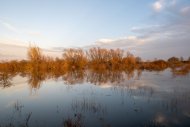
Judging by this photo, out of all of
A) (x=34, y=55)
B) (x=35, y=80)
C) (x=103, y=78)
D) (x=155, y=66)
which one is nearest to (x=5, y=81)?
(x=35, y=80)

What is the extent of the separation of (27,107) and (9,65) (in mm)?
30957

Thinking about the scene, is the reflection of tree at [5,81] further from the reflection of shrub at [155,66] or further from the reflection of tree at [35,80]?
the reflection of shrub at [155,66]

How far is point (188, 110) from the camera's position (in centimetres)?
724

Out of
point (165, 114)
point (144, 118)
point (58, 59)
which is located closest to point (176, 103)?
point (165, 114)

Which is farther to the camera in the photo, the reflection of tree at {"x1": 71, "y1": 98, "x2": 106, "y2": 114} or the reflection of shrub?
the reflection of shrub

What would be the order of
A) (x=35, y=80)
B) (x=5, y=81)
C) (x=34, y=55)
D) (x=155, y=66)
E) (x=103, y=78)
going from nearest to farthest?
(x=5, y=81) → (x=35, y=80) → (x=103, y=78) → (x=34, y=55) → (x=155, y=66)

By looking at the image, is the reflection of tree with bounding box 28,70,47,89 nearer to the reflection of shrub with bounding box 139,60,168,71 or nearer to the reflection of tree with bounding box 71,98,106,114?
the reflection of tree with bounding box 71,98,106,114

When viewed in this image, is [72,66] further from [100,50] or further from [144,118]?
[144,118]

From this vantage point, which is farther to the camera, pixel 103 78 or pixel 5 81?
pixel 103 78

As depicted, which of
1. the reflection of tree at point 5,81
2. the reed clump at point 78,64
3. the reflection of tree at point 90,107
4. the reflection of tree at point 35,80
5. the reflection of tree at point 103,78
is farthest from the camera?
the reed clump at point 78,64

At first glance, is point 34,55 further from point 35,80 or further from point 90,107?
point 90,107

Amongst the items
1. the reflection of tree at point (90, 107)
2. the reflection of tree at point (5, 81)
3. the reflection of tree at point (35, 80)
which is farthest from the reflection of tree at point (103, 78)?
the reflection of tree at point (90, 107)

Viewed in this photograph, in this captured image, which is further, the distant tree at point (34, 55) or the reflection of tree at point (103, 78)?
the distant tree at point (34, 55)

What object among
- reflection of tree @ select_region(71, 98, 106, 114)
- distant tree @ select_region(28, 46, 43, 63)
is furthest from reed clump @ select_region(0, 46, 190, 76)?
reflection of tree @ select_region(71, 98, 106, 114)
